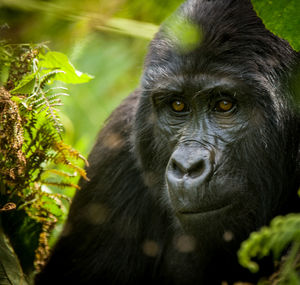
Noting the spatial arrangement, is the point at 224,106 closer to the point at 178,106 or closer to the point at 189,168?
the point at 178,106

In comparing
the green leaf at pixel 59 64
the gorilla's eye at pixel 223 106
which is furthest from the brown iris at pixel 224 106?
the green leaf at pixel 59 64

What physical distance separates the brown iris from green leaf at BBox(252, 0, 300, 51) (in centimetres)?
86

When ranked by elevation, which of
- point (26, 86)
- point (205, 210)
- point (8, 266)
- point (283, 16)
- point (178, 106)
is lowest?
point (8, 266)

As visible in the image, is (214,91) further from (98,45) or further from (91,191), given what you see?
(98,45)

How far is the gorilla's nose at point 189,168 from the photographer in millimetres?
3346

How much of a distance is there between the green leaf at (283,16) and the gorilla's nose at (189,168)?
2.91 feet

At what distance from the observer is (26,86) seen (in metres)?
3.23

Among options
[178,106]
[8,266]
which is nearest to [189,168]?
[178,106]

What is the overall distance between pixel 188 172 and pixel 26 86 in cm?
108

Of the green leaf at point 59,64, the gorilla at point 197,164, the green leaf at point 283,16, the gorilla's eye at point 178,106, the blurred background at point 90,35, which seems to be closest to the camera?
the green leaf at point 283,16

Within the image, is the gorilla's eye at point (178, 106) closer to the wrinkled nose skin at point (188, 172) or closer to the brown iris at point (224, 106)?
the brown iris at point (224, 106)

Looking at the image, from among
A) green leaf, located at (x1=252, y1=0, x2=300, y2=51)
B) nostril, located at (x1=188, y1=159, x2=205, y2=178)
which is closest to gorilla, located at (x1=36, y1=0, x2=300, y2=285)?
nostril, located at (x1=188, y1=159, x2=205, y2=178)

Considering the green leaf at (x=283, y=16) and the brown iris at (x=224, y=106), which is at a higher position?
the green leaf at (x=283, y=16)

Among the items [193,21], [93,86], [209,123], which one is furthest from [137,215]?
[93,86]
